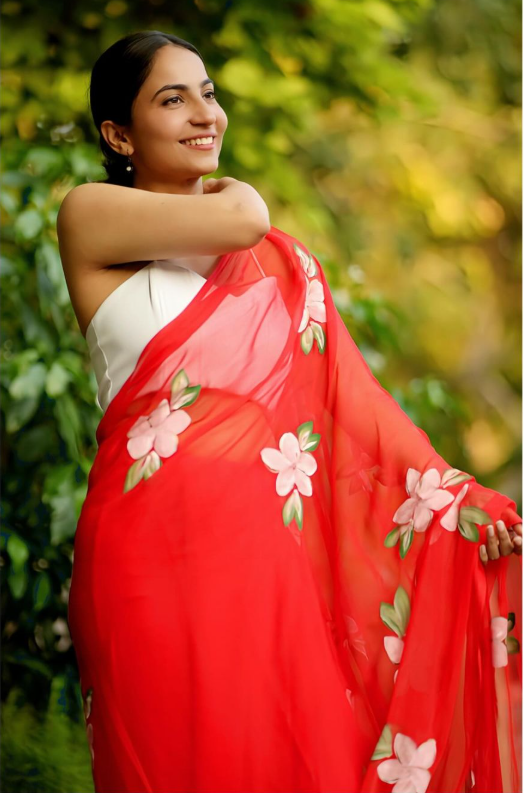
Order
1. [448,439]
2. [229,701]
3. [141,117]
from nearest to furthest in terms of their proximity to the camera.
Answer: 1. [229,701]
2. [141,117]
3. [448,439]

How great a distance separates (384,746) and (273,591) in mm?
211

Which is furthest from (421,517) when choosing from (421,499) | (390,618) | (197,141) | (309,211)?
(309,211)

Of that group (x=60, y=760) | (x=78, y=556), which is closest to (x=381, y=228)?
(x=60, y=760)

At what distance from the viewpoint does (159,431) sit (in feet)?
3.59

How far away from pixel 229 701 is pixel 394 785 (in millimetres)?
206

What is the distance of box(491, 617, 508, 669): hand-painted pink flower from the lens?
1037 mm

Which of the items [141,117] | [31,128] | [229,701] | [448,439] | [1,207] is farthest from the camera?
[448,439]

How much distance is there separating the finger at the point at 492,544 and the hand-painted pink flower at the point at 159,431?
1.20 feet

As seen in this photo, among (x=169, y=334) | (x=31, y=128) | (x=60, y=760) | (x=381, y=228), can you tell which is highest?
(x=169, y=334)

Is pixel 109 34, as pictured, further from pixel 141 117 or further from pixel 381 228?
pixel 141 117

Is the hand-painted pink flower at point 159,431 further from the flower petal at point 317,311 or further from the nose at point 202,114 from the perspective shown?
the nose at point 202,114

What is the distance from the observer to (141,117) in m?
1.15

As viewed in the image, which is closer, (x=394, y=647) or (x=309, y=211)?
(x=394, y=647)

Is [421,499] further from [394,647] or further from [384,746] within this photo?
[384,746]
